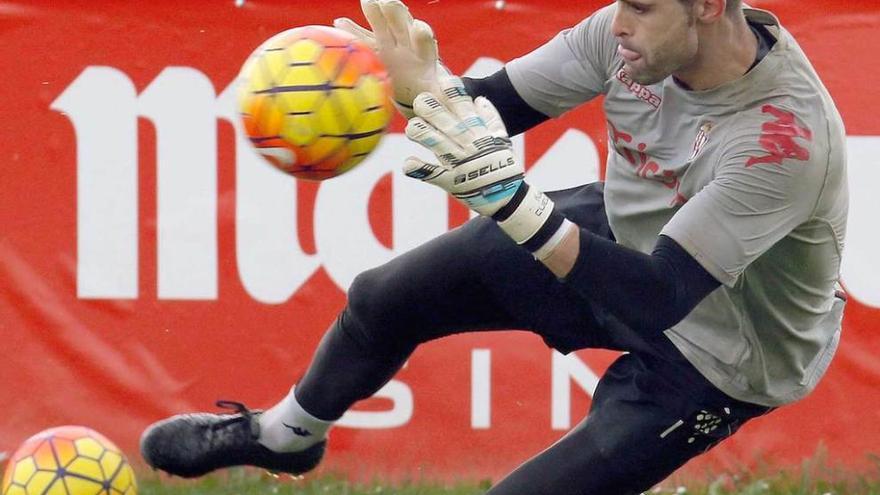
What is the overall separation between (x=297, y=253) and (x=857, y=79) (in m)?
2.28

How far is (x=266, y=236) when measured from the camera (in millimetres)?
6254

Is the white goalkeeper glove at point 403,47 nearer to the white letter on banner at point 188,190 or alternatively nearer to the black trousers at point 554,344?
the black trousers at point 554,344

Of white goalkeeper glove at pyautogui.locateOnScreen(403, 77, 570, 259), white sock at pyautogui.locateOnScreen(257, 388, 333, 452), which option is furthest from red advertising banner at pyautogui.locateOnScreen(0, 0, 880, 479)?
white goalkeeper glove at pyautogui.locateOnScreen(403, 77, 570, 259)

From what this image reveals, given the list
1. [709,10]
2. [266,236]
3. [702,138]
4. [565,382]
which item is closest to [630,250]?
[702,138]

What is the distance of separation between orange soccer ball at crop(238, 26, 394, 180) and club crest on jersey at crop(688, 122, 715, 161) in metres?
0.80

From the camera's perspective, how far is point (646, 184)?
436 cm

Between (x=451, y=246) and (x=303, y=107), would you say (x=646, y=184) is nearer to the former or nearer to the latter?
(x=451, y=246)

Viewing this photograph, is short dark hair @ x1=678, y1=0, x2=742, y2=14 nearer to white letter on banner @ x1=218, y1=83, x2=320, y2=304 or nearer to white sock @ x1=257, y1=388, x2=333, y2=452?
white sock @ x1=257, y1=388, x2=333, y2=452

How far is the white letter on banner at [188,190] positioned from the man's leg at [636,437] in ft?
7.25

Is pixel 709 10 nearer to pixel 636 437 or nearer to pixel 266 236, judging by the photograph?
pixel 636 437

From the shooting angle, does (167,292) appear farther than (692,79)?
Yes

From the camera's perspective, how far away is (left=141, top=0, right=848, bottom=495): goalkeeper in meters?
3.87

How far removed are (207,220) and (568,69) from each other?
2198 mm

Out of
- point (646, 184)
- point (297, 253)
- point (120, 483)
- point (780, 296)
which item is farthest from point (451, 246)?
point (297, 253)
